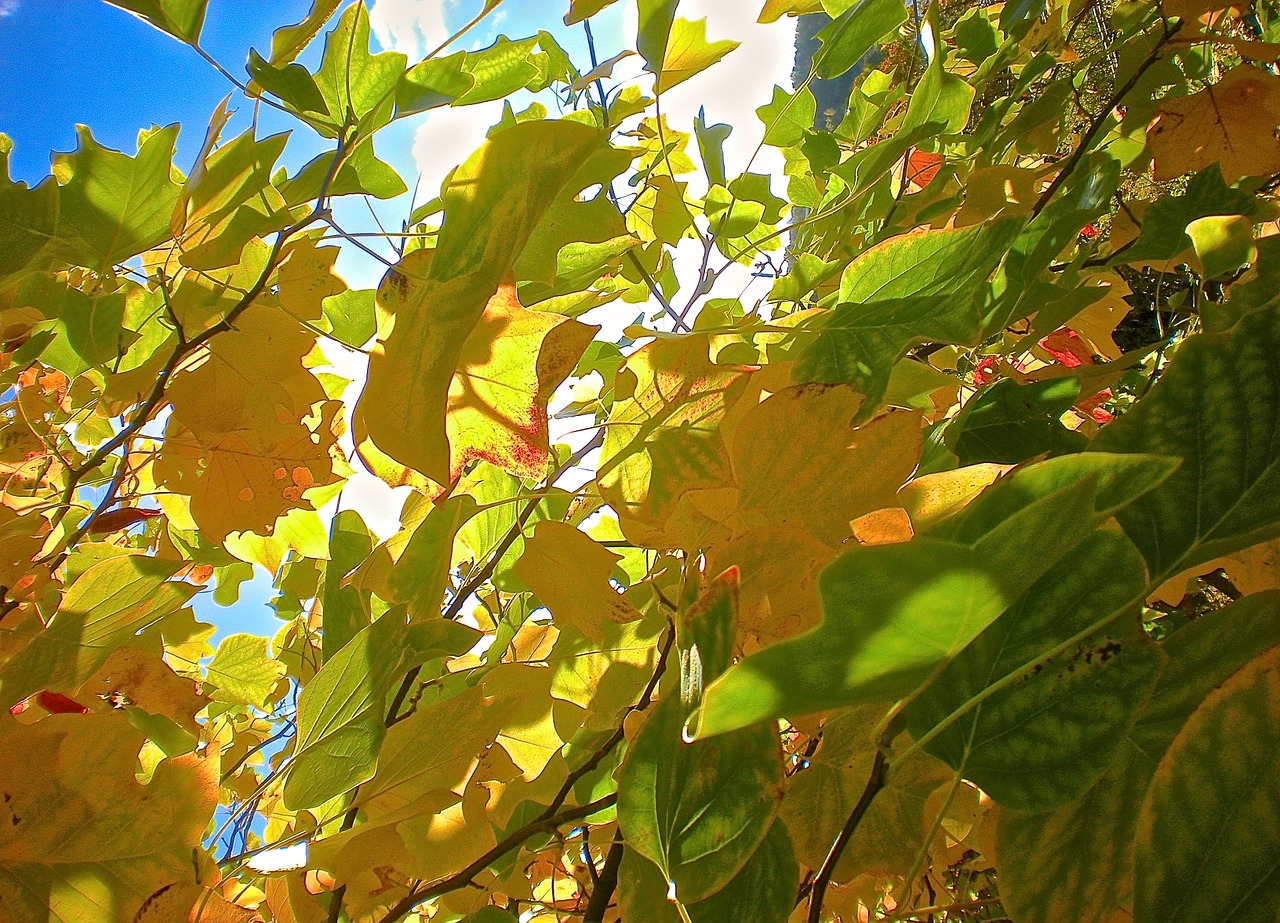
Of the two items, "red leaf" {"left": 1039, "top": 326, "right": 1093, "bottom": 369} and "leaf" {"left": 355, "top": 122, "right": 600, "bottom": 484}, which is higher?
"leaf" {"left": 355, "top": 122, "right": 600, "bottom": 484}

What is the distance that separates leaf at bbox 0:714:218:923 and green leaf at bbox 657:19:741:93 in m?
0.48

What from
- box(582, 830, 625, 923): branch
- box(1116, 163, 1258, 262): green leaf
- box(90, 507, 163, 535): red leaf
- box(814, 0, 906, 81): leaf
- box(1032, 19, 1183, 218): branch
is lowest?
box(582, 830, 625, 923): branch

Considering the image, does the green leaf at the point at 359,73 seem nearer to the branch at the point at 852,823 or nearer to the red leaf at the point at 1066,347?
the branch at the point at 852,823

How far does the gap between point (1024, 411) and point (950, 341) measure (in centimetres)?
8

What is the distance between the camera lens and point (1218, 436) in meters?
0.19

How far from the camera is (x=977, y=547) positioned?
0.13 meters

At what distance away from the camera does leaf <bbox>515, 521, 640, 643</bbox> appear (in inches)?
Result: 13.9

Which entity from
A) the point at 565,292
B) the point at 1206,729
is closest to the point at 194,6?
the point at 565,292

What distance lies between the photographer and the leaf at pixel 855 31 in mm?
546

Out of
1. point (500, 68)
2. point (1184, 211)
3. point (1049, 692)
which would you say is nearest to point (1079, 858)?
point (1049, 692)

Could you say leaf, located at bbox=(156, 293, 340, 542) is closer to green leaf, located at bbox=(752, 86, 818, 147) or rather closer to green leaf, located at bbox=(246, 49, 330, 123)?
green leaf, located at bbox=(246, 49, 330, 123)

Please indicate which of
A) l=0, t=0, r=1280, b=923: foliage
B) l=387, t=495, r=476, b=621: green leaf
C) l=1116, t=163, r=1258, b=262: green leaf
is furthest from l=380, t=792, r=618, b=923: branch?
l=1116, t=163, r=1258, b=262: green leaf

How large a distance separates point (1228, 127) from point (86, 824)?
0.80 metres

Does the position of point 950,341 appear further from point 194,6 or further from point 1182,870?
point 194,6
